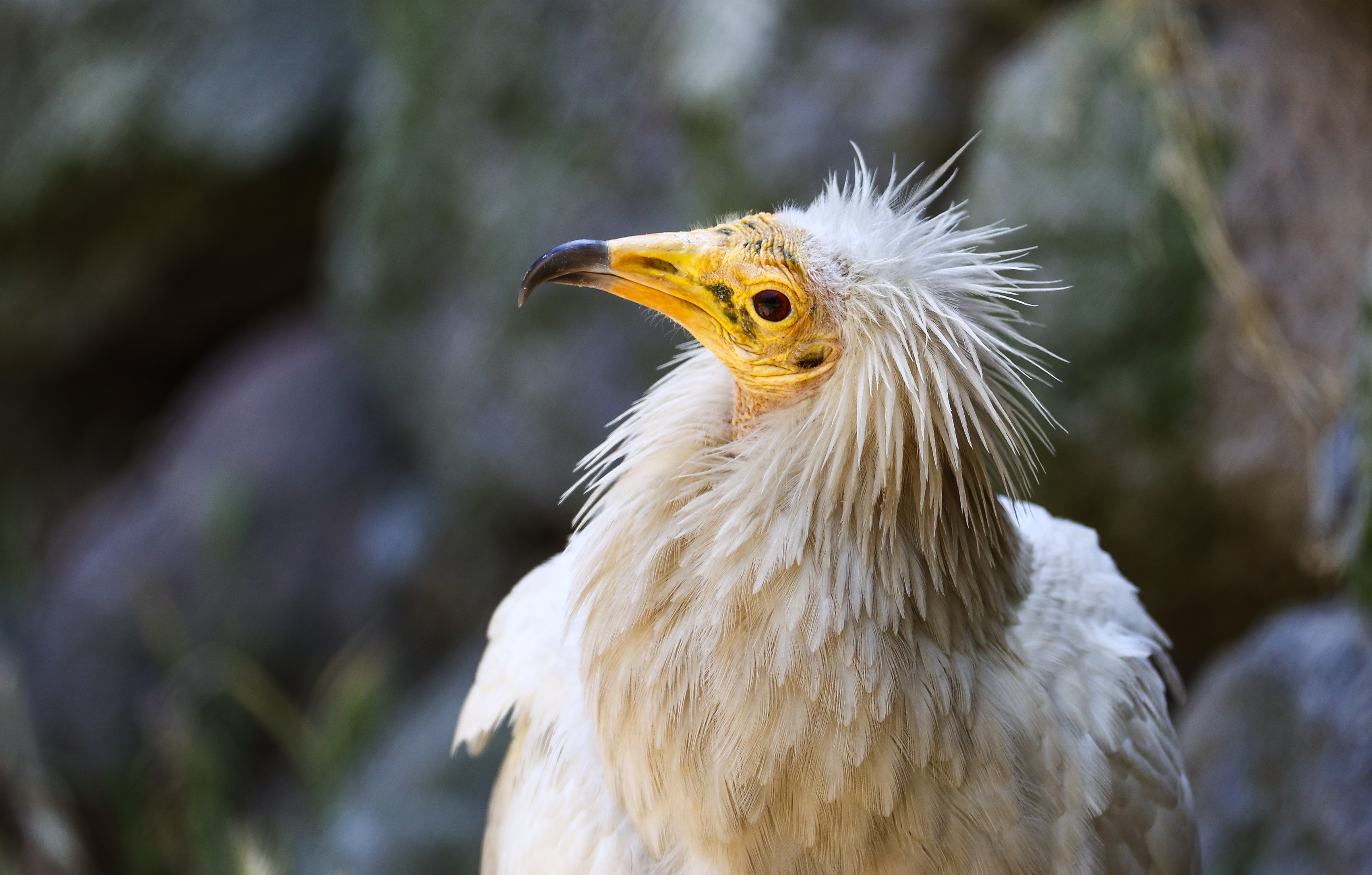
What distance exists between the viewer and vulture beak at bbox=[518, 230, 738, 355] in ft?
4.68

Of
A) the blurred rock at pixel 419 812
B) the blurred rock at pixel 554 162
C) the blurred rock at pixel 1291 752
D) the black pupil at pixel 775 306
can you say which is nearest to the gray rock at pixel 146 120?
the blurred rock at pixel 554 162

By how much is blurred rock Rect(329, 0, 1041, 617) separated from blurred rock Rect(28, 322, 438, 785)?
0.41m

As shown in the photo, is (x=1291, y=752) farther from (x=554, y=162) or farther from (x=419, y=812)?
(x=554, y=162)

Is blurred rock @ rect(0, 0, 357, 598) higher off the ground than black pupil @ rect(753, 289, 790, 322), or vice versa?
blurred rock @ rect(0, 0, 357, 598)

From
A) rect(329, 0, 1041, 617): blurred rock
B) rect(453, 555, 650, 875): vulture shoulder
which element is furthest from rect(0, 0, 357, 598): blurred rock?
rect(453, 555, 650, 875): vulture shoulder

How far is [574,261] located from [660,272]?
113 mm

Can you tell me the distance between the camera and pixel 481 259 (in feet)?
12.8

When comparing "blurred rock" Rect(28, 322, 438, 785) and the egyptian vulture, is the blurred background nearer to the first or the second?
"blurred rock" Rect(28, 322, 438, 785)

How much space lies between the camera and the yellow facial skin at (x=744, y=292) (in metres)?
1.41

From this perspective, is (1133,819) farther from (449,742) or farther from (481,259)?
(481,259)

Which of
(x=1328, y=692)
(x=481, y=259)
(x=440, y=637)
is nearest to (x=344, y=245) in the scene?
(x=481, y=259)

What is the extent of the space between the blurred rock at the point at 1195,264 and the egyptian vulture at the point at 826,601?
1.21 metres

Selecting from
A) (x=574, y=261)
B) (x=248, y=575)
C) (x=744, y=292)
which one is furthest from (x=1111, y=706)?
(x=248, y=575)

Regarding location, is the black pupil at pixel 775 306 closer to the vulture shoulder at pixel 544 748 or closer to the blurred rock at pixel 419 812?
the vulture shoulder at pixel 544 748
